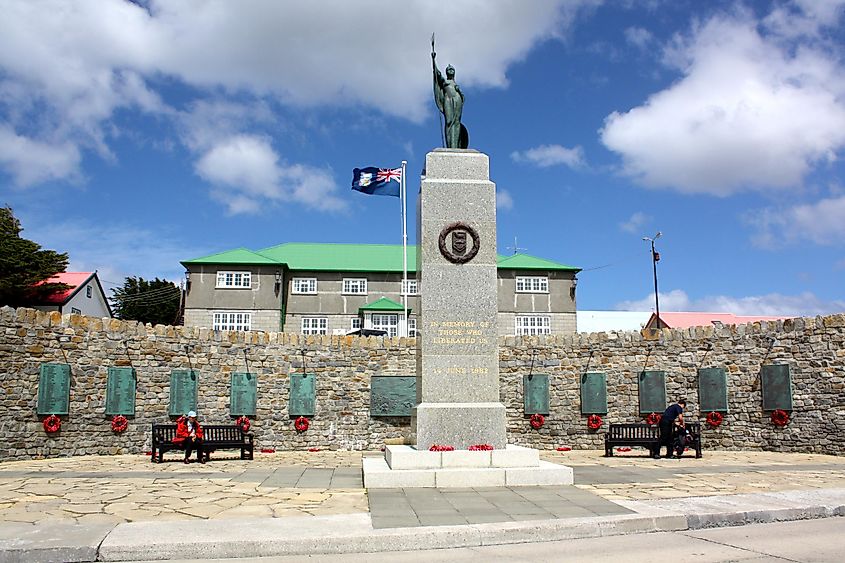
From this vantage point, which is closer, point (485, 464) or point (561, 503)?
point (561, 503)

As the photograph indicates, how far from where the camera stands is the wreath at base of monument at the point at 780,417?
16922 millimetres

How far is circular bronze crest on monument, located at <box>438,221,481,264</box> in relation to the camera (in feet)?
39.8

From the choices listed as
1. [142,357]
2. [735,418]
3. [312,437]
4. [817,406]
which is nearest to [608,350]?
[735,418]

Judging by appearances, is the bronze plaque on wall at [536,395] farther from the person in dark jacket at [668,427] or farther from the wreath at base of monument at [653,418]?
the person in dark jacket at [668,427]

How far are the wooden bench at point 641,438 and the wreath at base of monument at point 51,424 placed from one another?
40.2ft

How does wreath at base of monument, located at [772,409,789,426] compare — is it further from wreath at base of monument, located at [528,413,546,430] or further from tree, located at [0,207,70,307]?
tree, located at [0,207,70,307]

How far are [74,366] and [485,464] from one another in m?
10.4

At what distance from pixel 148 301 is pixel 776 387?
46413mm

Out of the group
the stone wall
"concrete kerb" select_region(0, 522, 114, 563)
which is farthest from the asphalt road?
the stone wall

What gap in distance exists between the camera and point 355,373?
19000mm

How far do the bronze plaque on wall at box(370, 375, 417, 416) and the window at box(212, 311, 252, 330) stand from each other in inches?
922

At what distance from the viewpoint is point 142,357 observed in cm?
1709

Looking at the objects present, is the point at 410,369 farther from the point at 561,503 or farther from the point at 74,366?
the point at 561,503

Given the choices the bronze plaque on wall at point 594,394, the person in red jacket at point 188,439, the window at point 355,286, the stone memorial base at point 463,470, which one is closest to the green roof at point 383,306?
the window at point 355,286
